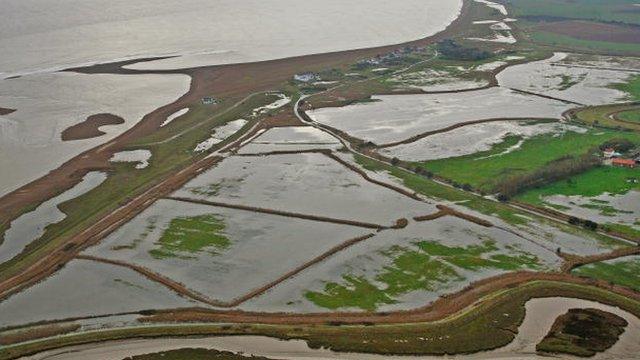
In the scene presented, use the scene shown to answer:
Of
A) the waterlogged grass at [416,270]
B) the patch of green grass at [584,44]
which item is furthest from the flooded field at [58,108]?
the patch of green grass at [584,44]

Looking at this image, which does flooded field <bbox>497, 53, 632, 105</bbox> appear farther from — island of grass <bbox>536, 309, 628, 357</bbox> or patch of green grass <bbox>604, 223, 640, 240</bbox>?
island of grass <bbox>536, 309, 628, 357</bbox>

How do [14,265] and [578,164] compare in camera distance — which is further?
[578,164]

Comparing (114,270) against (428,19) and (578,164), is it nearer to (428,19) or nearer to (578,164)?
(578,164)

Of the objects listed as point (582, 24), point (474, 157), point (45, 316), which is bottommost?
point (45, 316)

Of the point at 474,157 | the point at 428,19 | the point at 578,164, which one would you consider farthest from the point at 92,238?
the point at 428,19

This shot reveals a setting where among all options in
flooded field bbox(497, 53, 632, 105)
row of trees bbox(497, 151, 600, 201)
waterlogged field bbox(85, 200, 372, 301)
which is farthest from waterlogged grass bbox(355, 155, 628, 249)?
flooded field bbox(497, 53, 632, 105)

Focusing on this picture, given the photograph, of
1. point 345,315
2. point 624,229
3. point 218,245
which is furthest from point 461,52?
point 345,315
